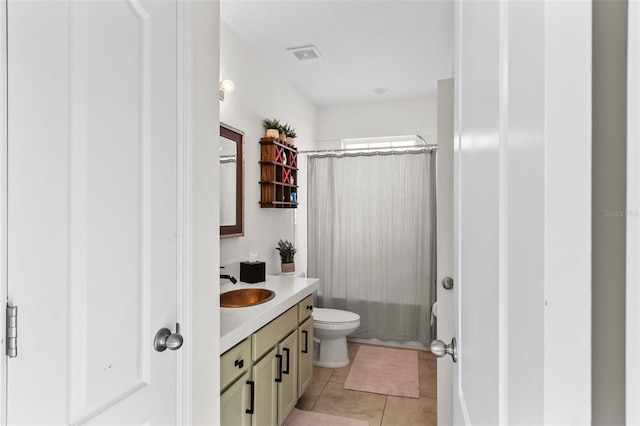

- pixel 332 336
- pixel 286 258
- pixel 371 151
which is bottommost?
pixel 332 336

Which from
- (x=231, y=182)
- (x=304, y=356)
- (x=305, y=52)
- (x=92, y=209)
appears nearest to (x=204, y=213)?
(x=92, y=209)

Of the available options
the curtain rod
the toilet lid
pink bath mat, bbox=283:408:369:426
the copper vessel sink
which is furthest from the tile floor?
the curtain rod

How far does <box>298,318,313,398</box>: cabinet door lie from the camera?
2.27 metres

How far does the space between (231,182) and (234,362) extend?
1.27 meters

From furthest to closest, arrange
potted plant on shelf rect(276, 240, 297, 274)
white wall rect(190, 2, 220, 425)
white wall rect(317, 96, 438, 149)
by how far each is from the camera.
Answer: white wall rect(317, 96, 438, 149) < potted plant on shelf rect(276, 240, 297, 274) < white wall rect(190, 2, 220, 425)

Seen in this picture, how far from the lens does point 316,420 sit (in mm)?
2221

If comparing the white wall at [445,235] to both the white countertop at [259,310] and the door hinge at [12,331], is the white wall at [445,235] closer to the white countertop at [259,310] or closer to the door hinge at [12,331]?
the white countertop at [259,310]

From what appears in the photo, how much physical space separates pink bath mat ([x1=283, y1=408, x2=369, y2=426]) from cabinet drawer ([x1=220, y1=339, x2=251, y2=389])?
85cm

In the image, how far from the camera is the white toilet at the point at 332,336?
2.92 m

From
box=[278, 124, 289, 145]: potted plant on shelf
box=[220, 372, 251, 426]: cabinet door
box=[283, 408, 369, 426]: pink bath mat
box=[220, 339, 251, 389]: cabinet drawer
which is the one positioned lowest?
box=[283, 408, 369, 426]: pink bath mat

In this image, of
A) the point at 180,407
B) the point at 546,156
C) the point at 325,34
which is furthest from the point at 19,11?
the point at 325,34

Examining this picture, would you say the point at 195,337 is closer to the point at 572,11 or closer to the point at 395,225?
the point at 572,11

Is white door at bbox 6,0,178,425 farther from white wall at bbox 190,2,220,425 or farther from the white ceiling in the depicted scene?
the white ceiling

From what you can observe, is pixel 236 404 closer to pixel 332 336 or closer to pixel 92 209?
pixel 92 209
